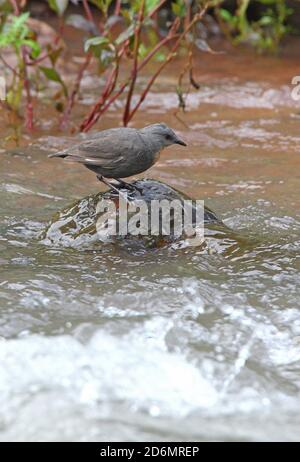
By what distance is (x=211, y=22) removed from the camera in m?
11.6

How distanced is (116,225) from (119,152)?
415 millimetres

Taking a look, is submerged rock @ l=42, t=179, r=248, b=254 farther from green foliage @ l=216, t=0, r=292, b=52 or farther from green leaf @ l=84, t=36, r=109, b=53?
green foliage @ l=216, t=0, r=292, b=52

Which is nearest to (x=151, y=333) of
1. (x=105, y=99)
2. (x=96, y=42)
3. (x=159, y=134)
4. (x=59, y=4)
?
(x=159, y=134)

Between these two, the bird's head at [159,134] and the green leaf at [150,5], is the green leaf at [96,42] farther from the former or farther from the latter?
the bird's head at [159,134]

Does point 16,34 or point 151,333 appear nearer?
point 151,333

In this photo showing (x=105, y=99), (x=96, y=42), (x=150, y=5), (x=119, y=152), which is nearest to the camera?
(x=119, y=152)

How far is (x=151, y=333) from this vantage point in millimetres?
3971

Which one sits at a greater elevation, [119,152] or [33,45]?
[33,45]

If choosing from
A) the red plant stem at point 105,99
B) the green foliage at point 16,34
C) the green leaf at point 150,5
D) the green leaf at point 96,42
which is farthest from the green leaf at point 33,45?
the green leaf at point 150,5

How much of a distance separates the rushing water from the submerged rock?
0.27 feet

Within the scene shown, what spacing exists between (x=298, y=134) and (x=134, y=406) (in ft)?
15.2

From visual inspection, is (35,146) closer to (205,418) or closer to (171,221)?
(171,221)

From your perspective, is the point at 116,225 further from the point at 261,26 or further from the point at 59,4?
the point at 261,26

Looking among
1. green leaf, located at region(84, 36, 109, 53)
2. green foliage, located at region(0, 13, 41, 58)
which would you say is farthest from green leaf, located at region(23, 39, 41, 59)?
green leaf, located at region(84, 36, 109, 53)
